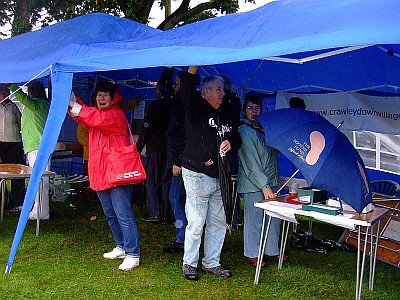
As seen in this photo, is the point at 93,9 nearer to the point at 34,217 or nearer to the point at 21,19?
the point at 21,19

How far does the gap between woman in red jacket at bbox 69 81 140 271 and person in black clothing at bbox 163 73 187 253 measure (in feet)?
1.47

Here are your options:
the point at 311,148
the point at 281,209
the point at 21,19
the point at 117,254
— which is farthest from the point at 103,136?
the point at 21,19

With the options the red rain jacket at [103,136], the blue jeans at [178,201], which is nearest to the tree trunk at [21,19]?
the blue jeans at [178,201]

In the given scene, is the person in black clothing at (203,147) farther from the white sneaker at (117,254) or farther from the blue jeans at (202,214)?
the white sneaker at (117,254)

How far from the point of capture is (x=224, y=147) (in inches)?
158

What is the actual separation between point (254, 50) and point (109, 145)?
1.56 meters

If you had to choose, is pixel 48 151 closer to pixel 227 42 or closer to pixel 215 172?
pixel 215 172

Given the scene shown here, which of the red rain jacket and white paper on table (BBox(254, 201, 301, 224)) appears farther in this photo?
the red rain jacket

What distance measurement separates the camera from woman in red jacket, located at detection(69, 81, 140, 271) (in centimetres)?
421

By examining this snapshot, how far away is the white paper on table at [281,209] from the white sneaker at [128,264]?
125 centimetres

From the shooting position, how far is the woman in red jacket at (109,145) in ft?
13.8

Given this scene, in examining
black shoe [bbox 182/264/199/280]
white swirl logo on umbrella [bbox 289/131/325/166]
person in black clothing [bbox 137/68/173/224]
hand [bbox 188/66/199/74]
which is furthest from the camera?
person in black clothing [bbox 137/68/173/224]

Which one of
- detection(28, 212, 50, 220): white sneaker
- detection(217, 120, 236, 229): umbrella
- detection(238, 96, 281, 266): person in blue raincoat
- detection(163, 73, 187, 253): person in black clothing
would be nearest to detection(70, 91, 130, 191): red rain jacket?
detection(163, 73, 187, 253): person in black clothing

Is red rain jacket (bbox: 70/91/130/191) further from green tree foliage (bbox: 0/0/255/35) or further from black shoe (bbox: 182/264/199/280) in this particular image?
green tree foliage (bbox: 0/0/255/35)
